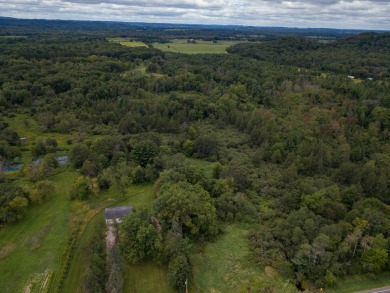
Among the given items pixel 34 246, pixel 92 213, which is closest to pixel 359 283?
pixel 92 213

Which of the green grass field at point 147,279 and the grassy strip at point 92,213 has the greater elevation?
the green grass field at point 147,279

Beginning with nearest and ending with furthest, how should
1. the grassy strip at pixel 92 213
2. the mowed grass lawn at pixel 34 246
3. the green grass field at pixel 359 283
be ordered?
the green grass field at pixel 359 283, the grassy strip at pixel 92 213, the mowed grass lawn at pixel 34 246

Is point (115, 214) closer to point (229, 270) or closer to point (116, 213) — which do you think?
point (116, 213)

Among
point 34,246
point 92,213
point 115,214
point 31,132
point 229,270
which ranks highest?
point 115,214

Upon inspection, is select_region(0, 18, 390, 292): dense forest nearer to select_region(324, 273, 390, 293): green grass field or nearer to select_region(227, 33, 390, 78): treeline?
select_region(324, 273, 390, 293): green grass field

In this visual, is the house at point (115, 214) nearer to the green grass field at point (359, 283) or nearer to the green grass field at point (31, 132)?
the green grass field at point (359, 283)

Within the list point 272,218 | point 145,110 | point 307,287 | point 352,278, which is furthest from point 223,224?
point 145,110

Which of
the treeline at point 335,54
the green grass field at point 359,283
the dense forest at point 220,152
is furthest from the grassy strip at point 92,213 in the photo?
the treeline at point 335,54
